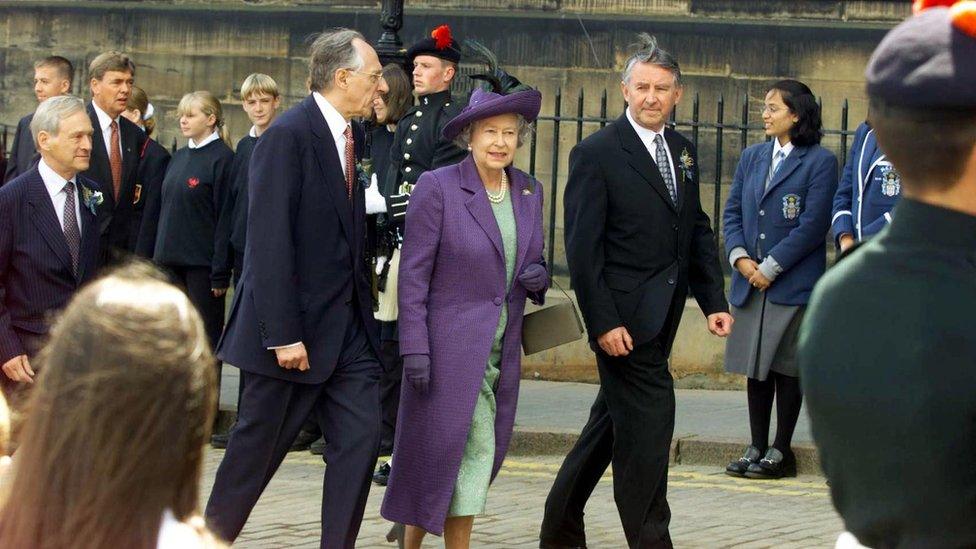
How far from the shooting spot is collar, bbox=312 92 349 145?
6.36 metres

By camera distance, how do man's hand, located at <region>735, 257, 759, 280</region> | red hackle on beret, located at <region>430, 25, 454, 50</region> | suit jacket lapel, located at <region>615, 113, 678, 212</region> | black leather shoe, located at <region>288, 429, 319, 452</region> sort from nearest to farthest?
suit jacket lapel, located at <region>615, 113, 678, 212</region>, red hackle on beret, located at <region>430, 25, 454, 50</region>, man's hand, located at <region>735, 257, 759, 280</region>, black leather shoe, located at <region>288, 429, 319, 452</region>

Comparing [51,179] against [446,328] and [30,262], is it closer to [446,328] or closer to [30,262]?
[30,262]

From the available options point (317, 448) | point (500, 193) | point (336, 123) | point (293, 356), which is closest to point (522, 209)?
point (500, 193)

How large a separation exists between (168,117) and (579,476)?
816 cm

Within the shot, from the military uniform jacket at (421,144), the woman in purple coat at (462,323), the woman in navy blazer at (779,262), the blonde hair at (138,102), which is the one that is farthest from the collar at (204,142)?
the woman in purple coat at (462,323)

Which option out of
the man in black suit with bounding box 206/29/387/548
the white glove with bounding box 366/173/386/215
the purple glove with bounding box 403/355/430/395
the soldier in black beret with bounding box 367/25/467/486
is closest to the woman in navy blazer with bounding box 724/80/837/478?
the soldier in black beret with bounding box 367/25/467/486

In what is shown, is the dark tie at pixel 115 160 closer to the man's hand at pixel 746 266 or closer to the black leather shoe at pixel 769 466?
the man's hand at pixel 746 266

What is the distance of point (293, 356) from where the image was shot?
239 inches

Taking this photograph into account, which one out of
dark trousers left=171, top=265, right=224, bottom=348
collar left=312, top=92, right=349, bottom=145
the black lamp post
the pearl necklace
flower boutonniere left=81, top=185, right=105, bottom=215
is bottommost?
dark trousers left=171, top=265, right=224, bottom=348

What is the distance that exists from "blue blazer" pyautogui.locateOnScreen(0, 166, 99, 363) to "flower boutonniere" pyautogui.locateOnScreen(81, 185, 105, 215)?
191 millimetres

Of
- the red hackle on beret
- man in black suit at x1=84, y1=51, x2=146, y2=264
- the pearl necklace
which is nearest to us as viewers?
the pearl necklace

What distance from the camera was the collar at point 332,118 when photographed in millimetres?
6355

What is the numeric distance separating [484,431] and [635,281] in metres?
0.89

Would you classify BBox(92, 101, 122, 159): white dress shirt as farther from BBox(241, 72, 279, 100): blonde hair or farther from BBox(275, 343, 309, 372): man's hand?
BBox(275, 343, 309, 372): man's hand
